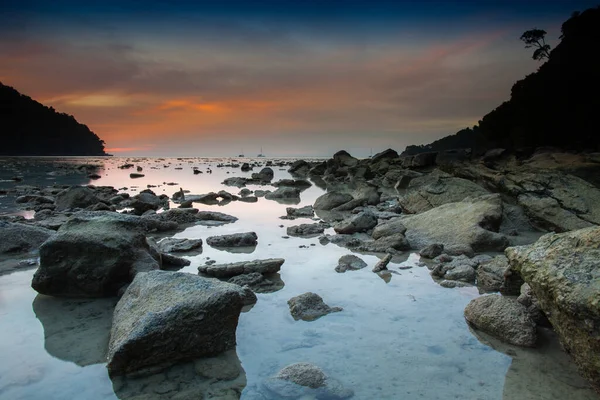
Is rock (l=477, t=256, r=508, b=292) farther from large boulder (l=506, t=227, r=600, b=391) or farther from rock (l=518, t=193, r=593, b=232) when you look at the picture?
rock (l=518, t=193, r=593, b=232)

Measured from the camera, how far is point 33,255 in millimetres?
6633

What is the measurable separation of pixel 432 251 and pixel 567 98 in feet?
112

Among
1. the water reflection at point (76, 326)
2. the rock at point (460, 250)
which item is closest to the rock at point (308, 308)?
the water reflection at point (76, 326)

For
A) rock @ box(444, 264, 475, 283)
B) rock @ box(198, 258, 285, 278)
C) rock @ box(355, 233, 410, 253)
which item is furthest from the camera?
rock @ box(355, 233, 410, 253)

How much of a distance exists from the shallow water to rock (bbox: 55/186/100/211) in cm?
713

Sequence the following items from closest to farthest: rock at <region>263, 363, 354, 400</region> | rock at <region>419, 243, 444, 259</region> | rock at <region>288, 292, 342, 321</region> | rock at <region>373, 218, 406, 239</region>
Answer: rock at <region>263, 363, 354, 400</region> → rock at <region>288, 292, 342, 321</region> → rock at <region>419, 243, 444, 259</region> → rock at <region>373, 218, 406, 239</region>

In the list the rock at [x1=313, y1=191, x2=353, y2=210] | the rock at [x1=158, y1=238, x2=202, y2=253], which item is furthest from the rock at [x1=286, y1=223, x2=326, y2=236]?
the rock at [x1=313, y1=191, x2=353, y2=210]

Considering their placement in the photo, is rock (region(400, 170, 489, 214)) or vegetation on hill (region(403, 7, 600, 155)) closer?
rock (region(400, 170, 489, 214))

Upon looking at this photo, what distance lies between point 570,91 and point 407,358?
124ft

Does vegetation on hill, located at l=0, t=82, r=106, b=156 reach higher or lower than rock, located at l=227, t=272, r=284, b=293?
higher

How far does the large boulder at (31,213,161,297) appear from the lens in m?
4.93

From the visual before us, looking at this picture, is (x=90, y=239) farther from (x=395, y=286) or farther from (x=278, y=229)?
(x=278, y=229)

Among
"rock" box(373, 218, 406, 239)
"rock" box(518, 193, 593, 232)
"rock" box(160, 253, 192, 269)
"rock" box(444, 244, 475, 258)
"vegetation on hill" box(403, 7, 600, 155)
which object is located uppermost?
"vegetation on hill" box(403, 7, 600, 155)

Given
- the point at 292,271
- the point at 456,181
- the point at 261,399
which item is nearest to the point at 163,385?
the point at 261,399
